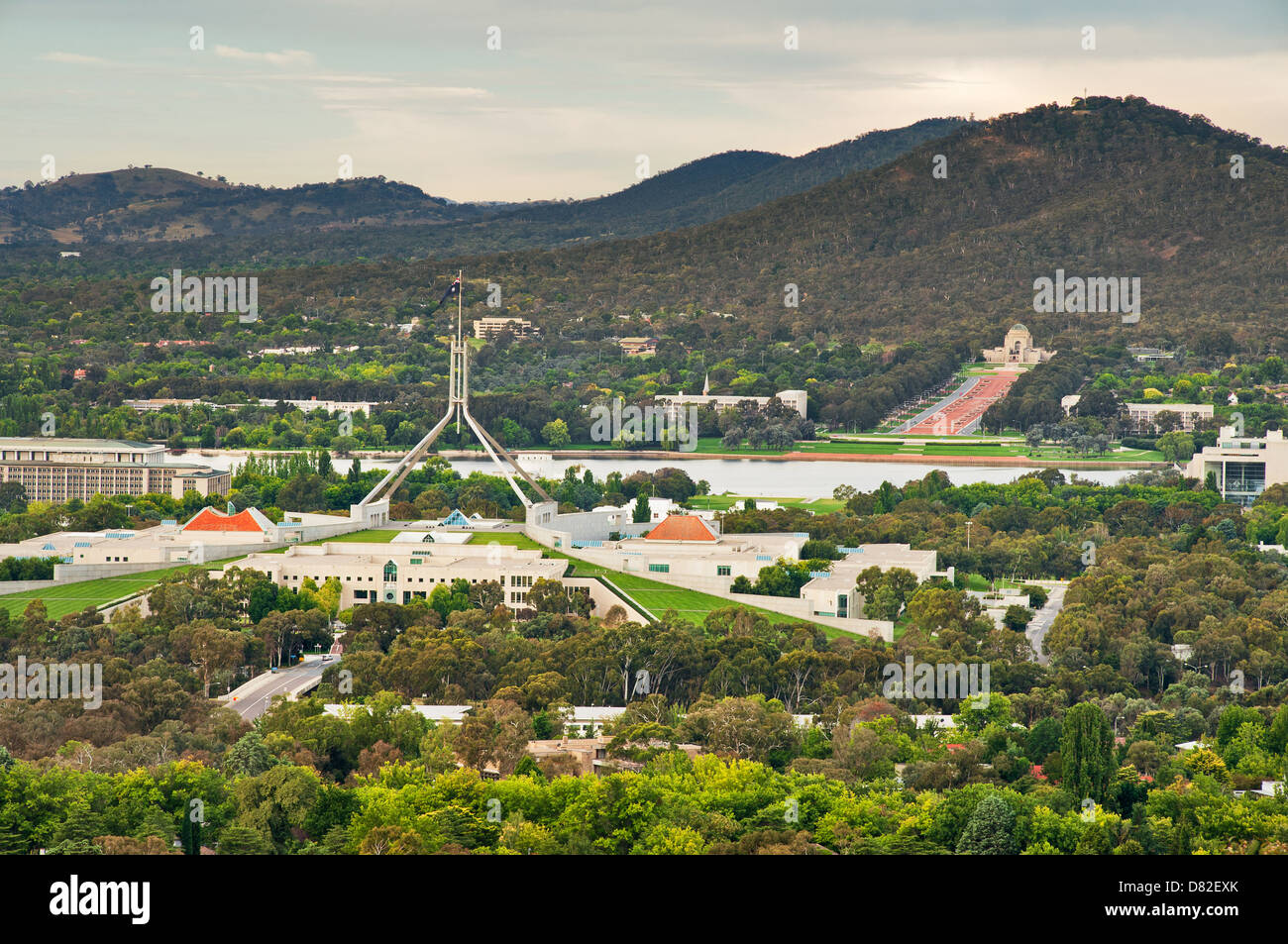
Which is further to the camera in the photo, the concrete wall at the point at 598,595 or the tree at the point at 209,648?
the concrete wall at the point at 598,595

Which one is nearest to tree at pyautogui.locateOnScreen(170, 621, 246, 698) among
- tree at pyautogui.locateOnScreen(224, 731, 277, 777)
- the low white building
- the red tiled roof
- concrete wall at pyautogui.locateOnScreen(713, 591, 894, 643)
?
tree at pyautogui.locateOnScreen(224, 731, 277, 777)

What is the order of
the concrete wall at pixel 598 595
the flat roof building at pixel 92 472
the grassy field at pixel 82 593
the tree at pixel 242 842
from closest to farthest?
the tree at pixel 242 842, the grassy field at pixel 82 593, the concrete wall at pixel 598 595, the flat roof building at pixel 92 472

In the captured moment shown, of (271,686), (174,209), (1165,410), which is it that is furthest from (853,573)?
(174,209)

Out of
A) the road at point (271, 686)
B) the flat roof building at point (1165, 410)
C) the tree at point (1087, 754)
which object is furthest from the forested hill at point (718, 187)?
the tree at point (1087, 754)

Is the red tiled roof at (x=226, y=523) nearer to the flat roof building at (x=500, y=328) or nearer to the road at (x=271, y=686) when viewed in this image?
the road at (x=271, y=686)

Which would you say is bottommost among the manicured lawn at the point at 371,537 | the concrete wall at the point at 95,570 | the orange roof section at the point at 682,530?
the concrete wall at the point at 95,570
